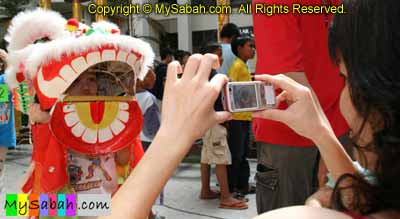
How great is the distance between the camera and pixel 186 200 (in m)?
3.84

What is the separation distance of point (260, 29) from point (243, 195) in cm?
253

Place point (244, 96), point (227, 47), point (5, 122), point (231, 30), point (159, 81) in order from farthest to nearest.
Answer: point (159, 81)
point (231, 30)
point (227, 47)
point (5, 122)
point (244, 96)

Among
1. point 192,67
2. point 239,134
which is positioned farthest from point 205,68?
point 239,134

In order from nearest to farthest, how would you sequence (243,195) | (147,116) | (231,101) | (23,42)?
(231,101), (23,42), (147,116), (243,195)

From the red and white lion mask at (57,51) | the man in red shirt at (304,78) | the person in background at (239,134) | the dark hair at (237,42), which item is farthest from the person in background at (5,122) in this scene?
the man in red shirt at (304,78)

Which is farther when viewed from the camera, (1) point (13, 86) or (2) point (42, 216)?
(1) point (13, 86)

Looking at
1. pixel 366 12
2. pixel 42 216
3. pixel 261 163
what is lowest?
→ pixel 42 216

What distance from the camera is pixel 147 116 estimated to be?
3.41 m

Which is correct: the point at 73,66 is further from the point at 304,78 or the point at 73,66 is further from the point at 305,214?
the point at 305,214

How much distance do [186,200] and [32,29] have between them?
225cm

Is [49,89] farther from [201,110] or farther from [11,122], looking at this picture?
[11,122]

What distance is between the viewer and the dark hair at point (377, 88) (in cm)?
67

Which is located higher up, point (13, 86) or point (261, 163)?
point (13, 86)

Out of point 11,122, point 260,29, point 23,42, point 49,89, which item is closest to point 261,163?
point 260,29
